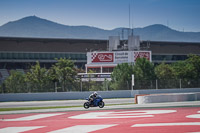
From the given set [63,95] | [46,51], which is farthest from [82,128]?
[46,51]

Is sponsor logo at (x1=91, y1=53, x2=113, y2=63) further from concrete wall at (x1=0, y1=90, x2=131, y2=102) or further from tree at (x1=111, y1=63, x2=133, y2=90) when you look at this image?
concrete wall at (x1=0, y1=90, x2=131, y2=102)

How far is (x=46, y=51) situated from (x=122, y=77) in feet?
132

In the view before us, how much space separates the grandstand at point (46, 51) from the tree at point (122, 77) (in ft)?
90.6

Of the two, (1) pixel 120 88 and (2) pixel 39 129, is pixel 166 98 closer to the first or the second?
(1) pixel 120 88

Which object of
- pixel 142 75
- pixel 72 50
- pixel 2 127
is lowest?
pixel 2 127

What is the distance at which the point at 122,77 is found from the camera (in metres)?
52.7

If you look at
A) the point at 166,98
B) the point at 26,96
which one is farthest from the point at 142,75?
the point at 166,98

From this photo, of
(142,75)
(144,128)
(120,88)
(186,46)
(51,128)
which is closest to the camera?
(144,128)

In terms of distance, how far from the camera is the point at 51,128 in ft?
55.2

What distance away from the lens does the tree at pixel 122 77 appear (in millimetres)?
48281

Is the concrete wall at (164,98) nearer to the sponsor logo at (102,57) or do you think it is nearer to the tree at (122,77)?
the tree at (122,77)

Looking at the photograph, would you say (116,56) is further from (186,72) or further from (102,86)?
(102,86)

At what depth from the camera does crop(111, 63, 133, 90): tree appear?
1901 inches

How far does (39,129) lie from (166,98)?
18670 millimetres
